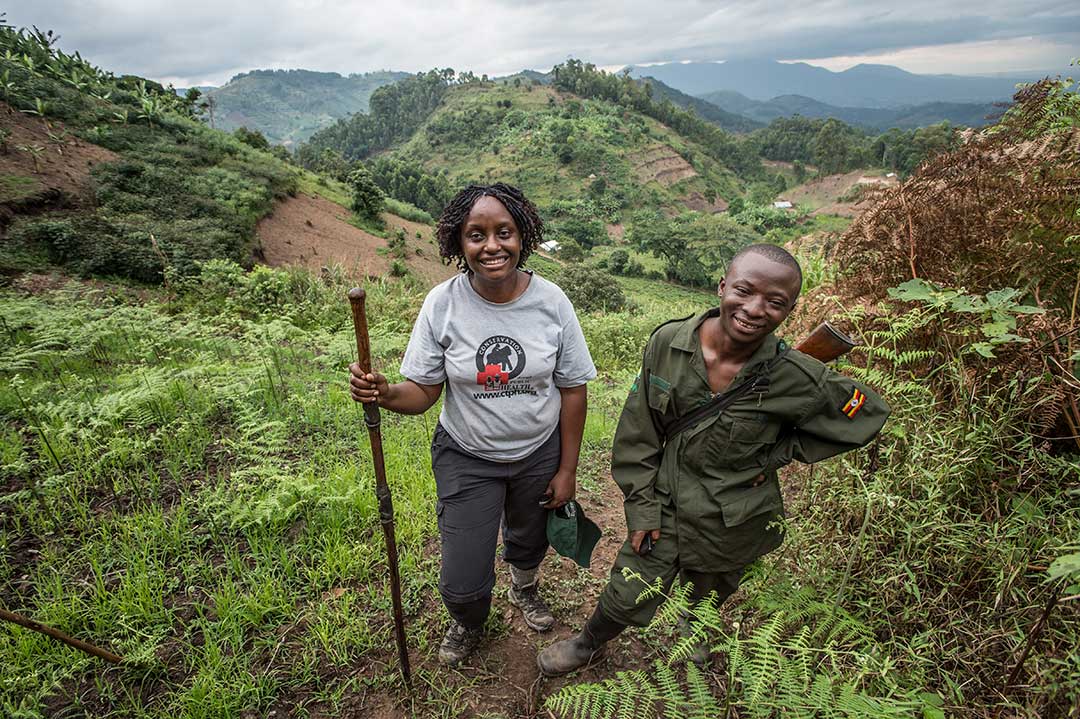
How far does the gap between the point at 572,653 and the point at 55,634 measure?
1.86 metres

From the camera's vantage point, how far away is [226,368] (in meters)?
3.92

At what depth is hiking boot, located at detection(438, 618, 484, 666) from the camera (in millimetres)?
2205

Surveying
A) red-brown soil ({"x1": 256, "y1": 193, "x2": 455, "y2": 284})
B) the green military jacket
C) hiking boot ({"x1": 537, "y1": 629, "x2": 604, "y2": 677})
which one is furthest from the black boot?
red-brown soil ({"x1": 256, "y1": 193, "x2": 455, "y2": 284})

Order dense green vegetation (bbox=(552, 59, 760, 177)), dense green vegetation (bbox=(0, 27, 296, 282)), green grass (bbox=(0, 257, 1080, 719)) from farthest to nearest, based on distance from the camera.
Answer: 1. dense green vegetation (bbox=(552, 59, 760, 177))
2. dense green vegetation (bbox=(0, 27, 296, 282))
3. green grass (bbox=(0, 257, 1080, 719))

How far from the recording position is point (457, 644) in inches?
88.1

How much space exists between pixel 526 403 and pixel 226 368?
3.08m

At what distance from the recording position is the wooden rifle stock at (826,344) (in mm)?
1885

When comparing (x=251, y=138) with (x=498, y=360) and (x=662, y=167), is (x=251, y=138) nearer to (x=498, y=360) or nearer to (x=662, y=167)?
(x=498, y=360)

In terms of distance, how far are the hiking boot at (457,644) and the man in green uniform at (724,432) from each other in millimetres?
611

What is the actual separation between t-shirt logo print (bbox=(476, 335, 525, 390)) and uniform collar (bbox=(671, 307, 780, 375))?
61 centimetres

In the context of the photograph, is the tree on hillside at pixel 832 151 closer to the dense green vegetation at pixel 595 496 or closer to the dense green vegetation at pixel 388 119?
the dense green vegetation at pixel 388 119

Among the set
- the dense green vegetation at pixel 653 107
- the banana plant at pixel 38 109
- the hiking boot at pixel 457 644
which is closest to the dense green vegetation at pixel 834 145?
the dense green vegetation at pixel 653 107

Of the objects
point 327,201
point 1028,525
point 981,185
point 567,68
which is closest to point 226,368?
point 1028,525

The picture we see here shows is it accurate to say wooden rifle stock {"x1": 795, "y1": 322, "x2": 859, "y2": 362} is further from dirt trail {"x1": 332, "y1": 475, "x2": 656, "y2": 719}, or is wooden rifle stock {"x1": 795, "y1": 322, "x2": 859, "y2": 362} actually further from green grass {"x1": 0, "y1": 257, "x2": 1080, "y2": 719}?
dirt trail {"x1": 332, "y1": 475, "x2": 656, "y2": 719}
